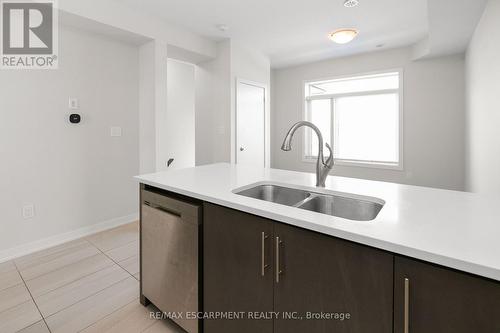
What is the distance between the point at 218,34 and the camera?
149 inches

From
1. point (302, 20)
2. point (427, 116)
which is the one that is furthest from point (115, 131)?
point (427, 116)

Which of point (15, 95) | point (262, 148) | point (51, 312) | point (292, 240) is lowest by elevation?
point (51, 312)

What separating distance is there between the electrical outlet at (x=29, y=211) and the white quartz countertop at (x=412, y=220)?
1939 millimetres

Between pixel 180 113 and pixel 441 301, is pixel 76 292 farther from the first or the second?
pixel 180 113

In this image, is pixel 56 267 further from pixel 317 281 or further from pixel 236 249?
pixel 317 281

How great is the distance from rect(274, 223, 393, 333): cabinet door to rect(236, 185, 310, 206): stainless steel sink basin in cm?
52

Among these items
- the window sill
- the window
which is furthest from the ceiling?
the window sill

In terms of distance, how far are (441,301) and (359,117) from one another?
4.84 m

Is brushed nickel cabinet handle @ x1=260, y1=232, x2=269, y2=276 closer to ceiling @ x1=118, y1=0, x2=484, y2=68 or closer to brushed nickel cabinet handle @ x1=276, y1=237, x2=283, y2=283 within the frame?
brushed nickel cabinet handle @ x1=276, y1=237, x2=283, y2=283

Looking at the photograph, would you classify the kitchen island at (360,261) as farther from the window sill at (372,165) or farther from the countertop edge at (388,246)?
the window sill at (372,165)

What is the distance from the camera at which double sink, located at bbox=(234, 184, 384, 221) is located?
1222 mm

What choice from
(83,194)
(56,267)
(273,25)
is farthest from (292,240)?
(273,25)

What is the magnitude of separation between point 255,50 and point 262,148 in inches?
68.1

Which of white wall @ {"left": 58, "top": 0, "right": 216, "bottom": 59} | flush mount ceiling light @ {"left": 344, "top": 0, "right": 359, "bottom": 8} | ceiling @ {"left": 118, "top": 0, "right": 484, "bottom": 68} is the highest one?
ceiling @ {"left": 118, "top": 0, "right": 484, "bottom": 68}
